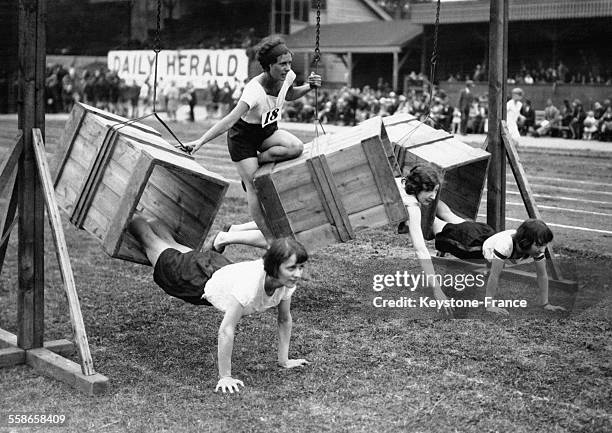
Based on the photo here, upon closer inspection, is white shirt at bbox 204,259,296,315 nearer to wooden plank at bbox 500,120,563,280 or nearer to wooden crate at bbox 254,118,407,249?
wooden crate at bbox 254,118,407,249

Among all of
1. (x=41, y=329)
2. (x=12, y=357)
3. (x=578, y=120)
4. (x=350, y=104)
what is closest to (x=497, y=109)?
(x=41, y=329)

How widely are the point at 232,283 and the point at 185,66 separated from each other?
124ft

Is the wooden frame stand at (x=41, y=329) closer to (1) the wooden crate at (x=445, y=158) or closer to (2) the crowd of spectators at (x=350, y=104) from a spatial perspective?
(1) the wooden crate at (x=445, y=158)

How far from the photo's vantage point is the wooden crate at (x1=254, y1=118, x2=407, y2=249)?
673cm

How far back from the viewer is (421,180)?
24.7ft

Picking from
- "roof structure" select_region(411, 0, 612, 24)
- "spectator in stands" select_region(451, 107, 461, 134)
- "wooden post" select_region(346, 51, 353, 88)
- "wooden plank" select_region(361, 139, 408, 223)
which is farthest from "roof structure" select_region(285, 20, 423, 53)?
"wooden plank" select_region(361, 139, 408, 223)

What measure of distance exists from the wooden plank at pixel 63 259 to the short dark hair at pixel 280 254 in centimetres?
149

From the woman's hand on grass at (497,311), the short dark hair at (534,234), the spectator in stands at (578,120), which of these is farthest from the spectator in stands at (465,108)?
the short dark hair at (534,234)

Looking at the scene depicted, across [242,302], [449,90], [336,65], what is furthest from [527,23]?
[242,302]

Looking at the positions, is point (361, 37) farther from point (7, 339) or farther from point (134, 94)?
point (7, 339)

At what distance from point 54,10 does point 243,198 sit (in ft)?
104

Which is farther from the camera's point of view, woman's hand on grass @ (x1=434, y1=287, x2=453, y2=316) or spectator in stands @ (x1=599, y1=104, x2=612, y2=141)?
spectator in stands @ (x1=599, y1=104, x2=612, y2=141)

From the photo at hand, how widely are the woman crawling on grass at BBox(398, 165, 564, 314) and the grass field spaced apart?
40 centimetres

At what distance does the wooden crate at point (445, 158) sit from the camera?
845cm
